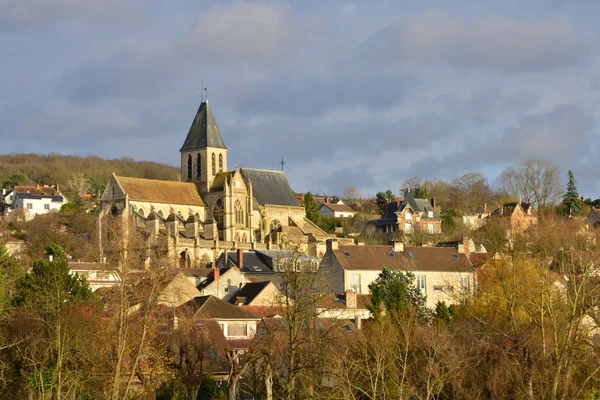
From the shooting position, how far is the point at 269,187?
346 feet

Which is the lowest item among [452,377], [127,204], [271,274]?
[452,377]

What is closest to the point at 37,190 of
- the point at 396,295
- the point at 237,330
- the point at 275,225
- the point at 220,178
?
the point at 220,178

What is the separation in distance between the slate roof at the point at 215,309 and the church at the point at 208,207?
2937 centimetres

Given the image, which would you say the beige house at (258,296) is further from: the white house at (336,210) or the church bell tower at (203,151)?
the white house at (336,210)

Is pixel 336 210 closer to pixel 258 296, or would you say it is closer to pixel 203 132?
pixel 203 132

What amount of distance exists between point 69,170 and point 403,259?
349 feet

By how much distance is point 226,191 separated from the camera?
98062mm

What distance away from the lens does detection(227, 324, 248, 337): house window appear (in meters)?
51.5

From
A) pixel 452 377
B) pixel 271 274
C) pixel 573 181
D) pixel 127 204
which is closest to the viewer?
pixel 452 377

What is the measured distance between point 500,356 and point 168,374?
12.8 m

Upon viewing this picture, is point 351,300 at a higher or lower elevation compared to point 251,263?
lower

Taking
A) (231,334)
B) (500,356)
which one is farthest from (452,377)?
(231,334)

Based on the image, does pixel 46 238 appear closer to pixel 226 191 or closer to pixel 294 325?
pixel 226 191

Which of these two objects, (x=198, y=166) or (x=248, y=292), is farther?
(x=198, y=166)
